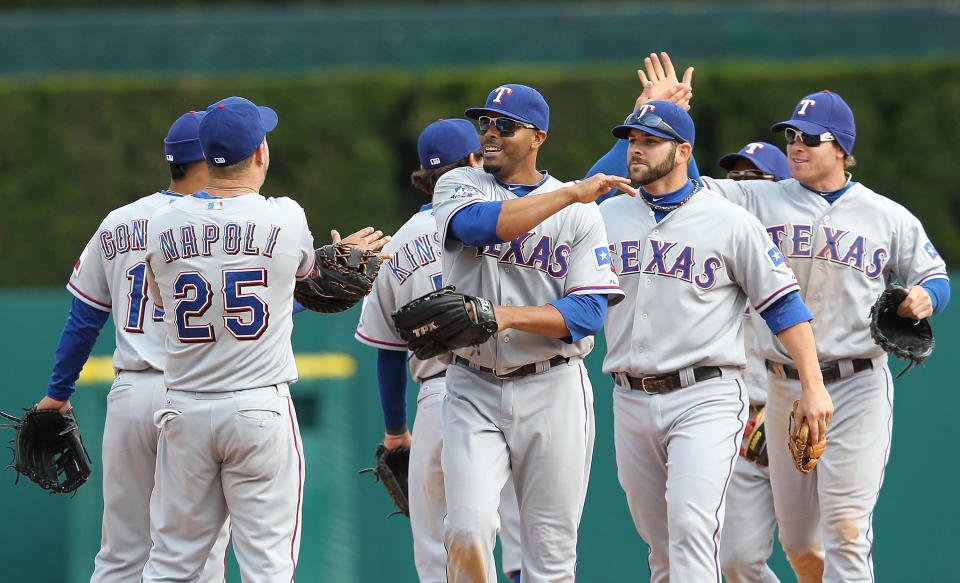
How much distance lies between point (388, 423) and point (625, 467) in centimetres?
132

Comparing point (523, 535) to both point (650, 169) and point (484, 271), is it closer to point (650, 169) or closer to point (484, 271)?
point (484, 271)

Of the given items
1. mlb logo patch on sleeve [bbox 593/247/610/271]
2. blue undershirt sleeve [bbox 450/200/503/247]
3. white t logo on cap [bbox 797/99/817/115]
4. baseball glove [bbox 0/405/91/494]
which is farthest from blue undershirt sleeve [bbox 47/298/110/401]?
white t logo on cap [bbox 797/99/817/115]

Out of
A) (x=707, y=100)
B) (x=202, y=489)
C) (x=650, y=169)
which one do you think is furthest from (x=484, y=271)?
(x=707, y=100)

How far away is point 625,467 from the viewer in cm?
496

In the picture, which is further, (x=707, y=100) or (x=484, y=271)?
(x=707, y=100)

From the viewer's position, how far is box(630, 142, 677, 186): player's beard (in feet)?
16.3

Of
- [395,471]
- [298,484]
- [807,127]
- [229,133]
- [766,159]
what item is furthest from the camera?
[766,159]

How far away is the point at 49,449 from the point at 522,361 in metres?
2.28

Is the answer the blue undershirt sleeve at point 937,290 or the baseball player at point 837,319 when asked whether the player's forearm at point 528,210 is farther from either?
the blue undershirt sleeve at point 937,290

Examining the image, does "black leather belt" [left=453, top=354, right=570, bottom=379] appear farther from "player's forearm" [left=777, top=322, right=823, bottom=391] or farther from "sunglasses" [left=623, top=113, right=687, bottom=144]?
"sunglasses" [left=623, top=113, right=687, bottom=144]

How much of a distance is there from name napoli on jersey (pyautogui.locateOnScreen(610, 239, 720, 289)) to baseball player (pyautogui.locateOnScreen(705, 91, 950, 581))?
2.84 feet

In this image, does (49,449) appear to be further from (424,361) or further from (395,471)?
(424,361)

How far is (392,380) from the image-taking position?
563 cm

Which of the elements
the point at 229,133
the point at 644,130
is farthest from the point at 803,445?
the point at 229,133
